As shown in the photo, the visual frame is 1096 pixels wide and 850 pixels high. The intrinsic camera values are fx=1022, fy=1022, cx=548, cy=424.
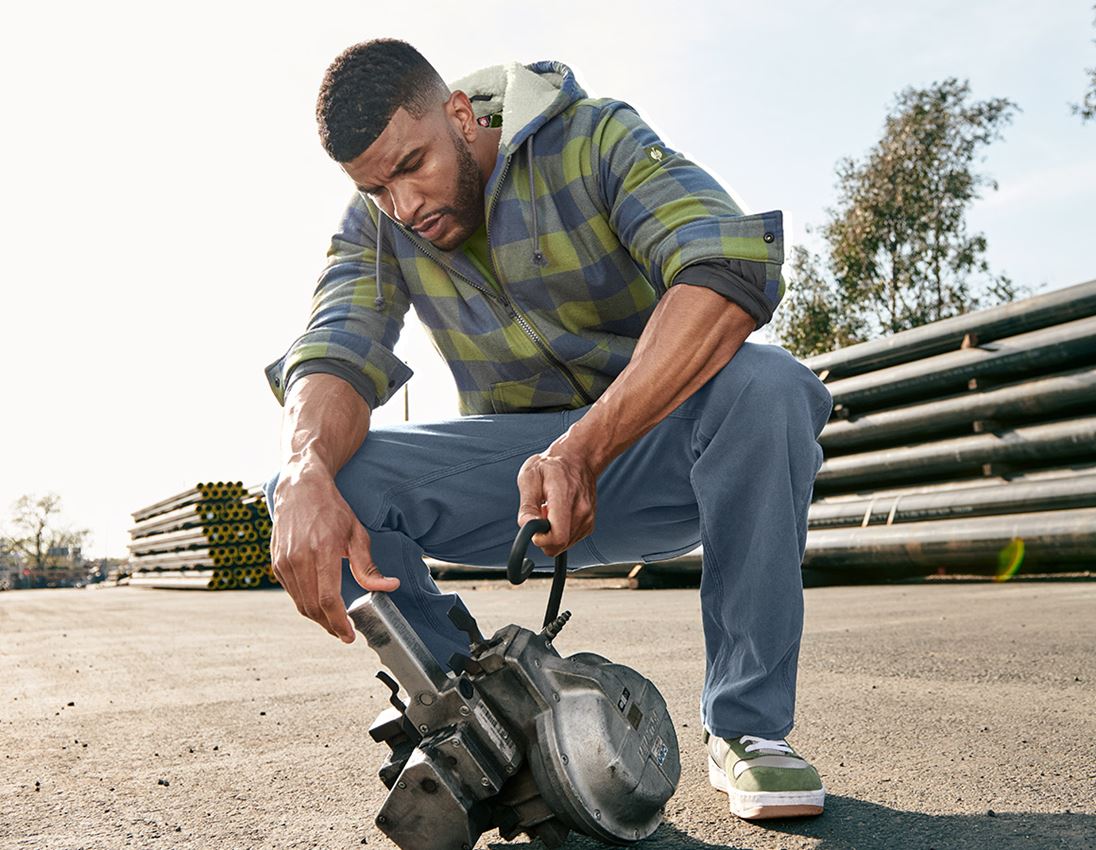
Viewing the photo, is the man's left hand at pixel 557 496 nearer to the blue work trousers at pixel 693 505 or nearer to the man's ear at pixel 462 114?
the blue work trousers at pixel 693 505

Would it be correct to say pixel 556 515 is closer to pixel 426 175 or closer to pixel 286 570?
pixel 286 570

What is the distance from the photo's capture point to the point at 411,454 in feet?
7.58

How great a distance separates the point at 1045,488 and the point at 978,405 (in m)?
0.92

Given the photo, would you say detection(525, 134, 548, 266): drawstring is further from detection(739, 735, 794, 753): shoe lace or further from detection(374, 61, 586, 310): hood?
detection(739, 735, 794, 753): shoe lace

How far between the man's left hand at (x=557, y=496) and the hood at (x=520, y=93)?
83cm

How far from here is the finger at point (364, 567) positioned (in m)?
1.84

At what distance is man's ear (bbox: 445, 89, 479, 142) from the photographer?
89.4 inches

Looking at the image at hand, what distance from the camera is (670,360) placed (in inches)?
73.6

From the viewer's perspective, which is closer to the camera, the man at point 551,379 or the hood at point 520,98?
the man at point 551,379

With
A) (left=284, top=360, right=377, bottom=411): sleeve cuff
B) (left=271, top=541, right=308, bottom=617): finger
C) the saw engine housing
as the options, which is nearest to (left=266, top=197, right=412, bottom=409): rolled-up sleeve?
(left=284, top=360, right=377, bottom=411): sleeve cuff

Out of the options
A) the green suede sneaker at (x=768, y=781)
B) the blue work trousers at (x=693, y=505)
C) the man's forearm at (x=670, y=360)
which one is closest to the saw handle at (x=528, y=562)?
the man's forearm at (x=670, y=360)

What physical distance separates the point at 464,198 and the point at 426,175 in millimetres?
105

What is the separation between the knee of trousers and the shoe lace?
0.58 meters

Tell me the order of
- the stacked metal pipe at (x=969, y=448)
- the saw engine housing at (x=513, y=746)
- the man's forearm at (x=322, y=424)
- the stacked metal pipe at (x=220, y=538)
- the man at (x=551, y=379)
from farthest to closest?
the stacked metal pipe at (x=220, y=538)
the stacked metal pipe at (x=969, y=448)
the man's forearm at (x=322, y=424)
the man at (x=551, y=379)
the saw engine housing at (x=513, y=746)
